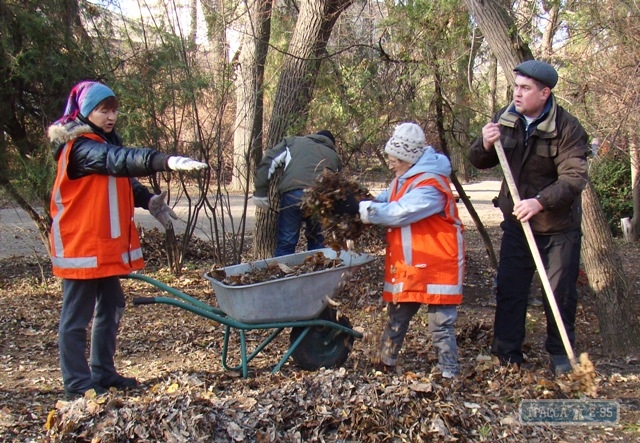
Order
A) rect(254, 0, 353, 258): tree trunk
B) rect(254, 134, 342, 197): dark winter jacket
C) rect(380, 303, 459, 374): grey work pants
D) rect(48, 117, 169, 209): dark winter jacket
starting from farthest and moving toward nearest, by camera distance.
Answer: rect(254, 0, 353, 258): tree trunk → rect(254, 134, 342, 197): dark winter jacket → rect(380, 303, 459, 374): grey work pants → rect(48, 117, 169, 209): dark winter jacket

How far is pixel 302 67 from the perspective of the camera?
7.16 m

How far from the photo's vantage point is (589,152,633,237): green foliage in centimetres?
1273

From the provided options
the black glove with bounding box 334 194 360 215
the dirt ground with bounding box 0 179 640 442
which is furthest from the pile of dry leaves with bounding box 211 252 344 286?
the black glove with bounding box 334 194 360 215

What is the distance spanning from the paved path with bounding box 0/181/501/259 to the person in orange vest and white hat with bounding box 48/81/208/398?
10.2ft

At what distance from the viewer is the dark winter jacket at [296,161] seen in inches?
249

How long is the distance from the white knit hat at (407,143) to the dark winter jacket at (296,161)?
2.18m

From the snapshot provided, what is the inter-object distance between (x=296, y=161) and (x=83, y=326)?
2814 millimetres

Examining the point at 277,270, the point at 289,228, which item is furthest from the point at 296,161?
the point at 277,270

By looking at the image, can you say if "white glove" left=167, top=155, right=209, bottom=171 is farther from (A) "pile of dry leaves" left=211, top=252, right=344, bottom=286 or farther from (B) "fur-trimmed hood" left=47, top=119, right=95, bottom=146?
(A) "pile of dry leaves" left=211, top=252, right=344, bottom=286

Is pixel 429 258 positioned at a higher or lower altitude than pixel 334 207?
lower

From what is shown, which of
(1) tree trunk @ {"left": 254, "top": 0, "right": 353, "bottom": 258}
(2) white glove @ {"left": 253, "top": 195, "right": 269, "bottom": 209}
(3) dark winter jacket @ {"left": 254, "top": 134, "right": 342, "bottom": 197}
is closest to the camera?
(3) dark winter jacket @ {"left": 254, "top": 134, "right": 342, "bottom": 197}

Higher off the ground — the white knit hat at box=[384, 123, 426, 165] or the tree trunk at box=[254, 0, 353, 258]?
the tree trunk at box=[254, 0, 353, 258]

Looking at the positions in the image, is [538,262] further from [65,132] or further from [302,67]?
[302,67]

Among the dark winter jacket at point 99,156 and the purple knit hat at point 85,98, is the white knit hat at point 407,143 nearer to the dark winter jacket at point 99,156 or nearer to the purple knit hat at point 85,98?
the dark winter jacket at point 99,156
